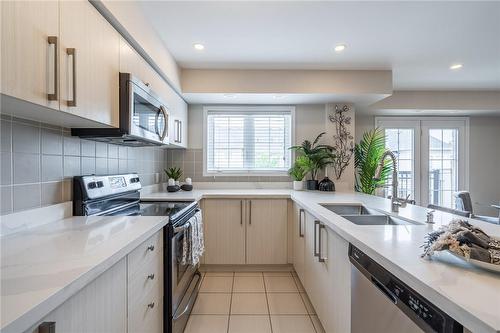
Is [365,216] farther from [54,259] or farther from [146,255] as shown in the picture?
[54,259]

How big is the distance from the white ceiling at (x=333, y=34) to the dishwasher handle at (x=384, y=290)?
1770mm

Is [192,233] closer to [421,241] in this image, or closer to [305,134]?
[421,241]

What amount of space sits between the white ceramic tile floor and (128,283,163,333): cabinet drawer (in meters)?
0.57

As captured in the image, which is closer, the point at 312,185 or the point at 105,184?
the point at 105,184

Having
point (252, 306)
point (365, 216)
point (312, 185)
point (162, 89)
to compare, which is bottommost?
point (252, 306)

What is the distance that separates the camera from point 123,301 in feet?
3.34

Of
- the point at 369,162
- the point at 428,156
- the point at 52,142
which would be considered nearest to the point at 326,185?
the point at 369,162

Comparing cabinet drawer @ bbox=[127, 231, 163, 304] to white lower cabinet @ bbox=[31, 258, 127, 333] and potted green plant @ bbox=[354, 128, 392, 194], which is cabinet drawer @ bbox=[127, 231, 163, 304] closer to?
white lower cabinet @ bbox=[31, 258, 127, 333]

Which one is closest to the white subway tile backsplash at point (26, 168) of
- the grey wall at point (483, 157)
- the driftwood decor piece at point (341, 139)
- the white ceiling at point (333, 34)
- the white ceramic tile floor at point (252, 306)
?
the white ceiling at point (333, 34)

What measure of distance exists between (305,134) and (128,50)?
2.49m

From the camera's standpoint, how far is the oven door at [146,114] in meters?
1.58

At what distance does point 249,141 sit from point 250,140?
0.07ft

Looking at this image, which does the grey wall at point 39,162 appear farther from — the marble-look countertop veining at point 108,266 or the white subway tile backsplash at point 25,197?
the marble-look countertop veining at point 108,266

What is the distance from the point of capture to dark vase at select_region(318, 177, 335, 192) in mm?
3301
